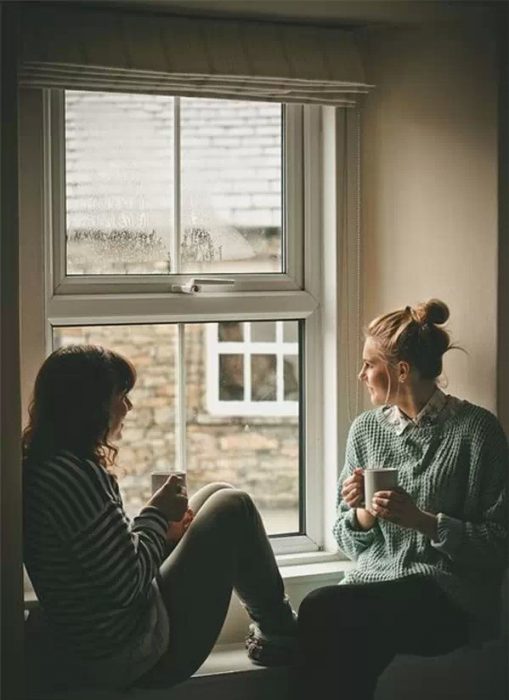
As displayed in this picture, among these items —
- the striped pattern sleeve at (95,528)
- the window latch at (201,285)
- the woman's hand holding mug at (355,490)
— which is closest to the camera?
the striped pattern sleeve at (95,528)

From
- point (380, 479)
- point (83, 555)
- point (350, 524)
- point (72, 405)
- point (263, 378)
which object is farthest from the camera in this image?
point (263, 378)

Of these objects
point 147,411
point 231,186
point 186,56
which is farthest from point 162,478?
point 186,56

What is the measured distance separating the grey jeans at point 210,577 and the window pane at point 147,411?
335 mm

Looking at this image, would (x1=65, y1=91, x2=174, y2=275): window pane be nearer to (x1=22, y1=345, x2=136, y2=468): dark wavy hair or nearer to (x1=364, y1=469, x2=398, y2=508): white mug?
(x1=22, y1=345, x2=136, y2=468): dark wavy hair

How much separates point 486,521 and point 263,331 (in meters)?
0.72

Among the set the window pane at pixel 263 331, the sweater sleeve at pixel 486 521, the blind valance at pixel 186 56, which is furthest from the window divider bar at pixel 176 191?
the sweater sleeve at pixel 486 521

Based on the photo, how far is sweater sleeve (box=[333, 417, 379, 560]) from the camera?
8.40ft

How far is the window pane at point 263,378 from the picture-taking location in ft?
9.14

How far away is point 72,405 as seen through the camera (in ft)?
7.20

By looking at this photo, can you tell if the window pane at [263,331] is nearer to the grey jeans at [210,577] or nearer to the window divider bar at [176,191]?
the window divider bar at [176,191]

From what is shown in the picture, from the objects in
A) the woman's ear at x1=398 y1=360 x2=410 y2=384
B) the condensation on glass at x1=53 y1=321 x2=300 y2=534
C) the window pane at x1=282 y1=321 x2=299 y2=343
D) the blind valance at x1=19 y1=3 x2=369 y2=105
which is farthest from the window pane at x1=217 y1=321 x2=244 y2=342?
the blind valance at x1=19 y1=3 x2=369 y2=105

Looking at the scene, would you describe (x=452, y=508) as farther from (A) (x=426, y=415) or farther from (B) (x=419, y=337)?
(B) (x=419, y=337)

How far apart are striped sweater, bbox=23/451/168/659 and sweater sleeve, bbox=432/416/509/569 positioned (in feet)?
2.11

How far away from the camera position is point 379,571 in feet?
8.21
